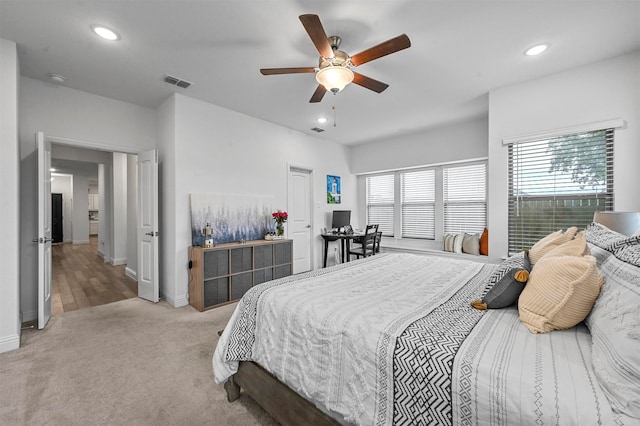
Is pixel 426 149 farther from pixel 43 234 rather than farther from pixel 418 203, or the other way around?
pixel 43 234

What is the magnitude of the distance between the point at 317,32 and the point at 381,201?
4506 millimetres

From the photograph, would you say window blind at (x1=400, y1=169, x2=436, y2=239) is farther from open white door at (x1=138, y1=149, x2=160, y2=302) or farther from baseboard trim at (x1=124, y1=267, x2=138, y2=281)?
baseboard trim at (x1=124, y1=267, x2=138, y2=281)

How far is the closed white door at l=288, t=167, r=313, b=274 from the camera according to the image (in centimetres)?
502

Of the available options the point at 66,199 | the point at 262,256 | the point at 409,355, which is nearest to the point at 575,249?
the point at 409,355

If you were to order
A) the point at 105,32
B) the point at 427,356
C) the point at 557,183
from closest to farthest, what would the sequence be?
the point at 427,356 < the point at 105,32 < the point at 557,183

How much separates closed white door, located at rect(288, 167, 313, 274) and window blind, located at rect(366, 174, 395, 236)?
159cm

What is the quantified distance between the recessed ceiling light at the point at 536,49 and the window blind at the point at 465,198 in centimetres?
230

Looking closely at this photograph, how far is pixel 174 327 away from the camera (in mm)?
2875

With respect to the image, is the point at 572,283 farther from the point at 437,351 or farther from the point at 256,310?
the point at 256,310

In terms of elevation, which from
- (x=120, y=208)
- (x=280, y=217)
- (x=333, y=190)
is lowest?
(x=280, y=217)

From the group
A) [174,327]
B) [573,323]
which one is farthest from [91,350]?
[573,323]

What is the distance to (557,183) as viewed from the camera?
2.93 meters

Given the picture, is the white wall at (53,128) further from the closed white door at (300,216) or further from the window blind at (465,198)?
the window blind at (465,198)

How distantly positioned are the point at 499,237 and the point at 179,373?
3491mm
